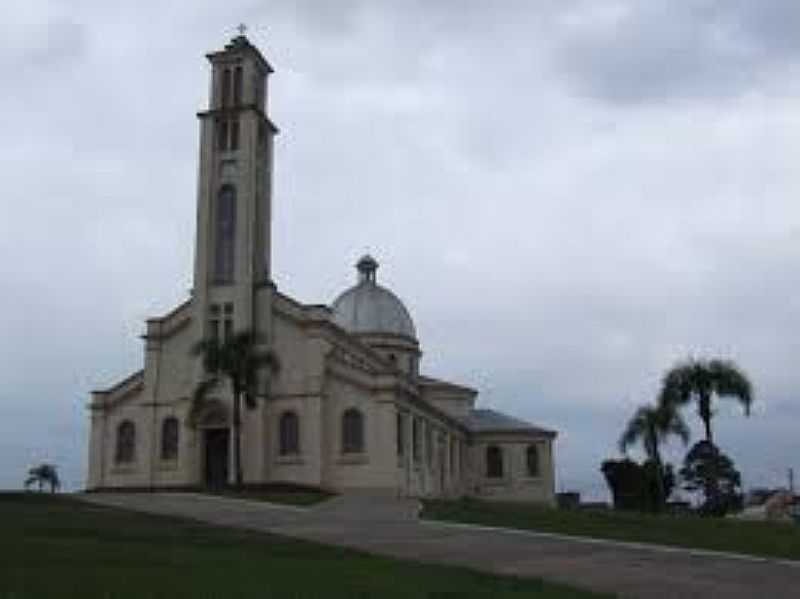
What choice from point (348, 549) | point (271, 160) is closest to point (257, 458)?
point (271, 160)

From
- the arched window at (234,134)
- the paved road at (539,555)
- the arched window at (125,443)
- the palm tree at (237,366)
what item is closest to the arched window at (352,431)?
the palm tree at (237,366)

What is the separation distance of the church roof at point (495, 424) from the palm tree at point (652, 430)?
13.6 metres

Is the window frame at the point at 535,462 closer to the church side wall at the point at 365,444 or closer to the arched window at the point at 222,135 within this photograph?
the church side wall at the point at 365,444

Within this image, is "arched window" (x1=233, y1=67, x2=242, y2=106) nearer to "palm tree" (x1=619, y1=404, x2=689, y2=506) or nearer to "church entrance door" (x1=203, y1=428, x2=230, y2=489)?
"church entrance door" (x1=203, y1=428, x2=230, y2=489)

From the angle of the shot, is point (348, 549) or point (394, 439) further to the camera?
point (394, 439)

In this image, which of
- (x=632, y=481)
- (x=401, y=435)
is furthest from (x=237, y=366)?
(x=632, y=481)

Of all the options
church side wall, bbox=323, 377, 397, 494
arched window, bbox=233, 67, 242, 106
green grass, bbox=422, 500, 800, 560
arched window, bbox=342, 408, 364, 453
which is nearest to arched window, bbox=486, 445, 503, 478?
arched window, bbox=342, 408, 364, 453

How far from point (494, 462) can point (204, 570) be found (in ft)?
211

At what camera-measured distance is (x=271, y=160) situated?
64.8m

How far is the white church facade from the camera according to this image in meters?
58.3

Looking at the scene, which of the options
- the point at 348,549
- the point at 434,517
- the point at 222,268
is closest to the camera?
the point at 348,549

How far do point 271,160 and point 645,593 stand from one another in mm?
49688

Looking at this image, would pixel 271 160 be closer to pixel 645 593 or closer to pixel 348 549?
pixel 348 549

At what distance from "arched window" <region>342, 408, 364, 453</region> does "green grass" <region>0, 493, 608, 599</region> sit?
32172 mm
